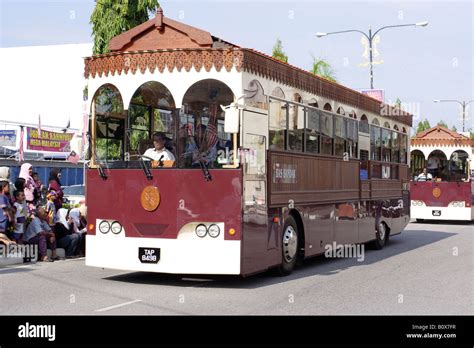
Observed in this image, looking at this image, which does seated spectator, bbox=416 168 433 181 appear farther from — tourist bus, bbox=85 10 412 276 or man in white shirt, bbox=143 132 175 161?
man in white shirt, bbox=143 132 175 161

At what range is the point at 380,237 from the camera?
16.6 metres

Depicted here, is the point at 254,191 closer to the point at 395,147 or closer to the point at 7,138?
the point at 395,147

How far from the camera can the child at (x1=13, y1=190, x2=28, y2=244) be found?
503 inches

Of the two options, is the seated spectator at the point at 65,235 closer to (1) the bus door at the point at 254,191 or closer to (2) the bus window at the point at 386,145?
(1) the bus door at the point at 254,191

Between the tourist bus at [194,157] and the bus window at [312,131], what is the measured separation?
180 mm

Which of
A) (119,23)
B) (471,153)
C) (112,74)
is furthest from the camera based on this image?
(471,153)

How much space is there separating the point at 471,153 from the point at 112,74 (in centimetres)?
1852

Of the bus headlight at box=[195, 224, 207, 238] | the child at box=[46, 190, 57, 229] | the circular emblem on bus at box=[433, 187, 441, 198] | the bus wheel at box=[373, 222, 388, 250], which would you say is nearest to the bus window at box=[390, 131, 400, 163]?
the bus wheel at box=[373, 222, 388, 250]

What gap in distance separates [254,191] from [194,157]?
0.97m

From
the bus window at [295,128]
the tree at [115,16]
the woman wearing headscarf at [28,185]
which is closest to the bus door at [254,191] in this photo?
the bus window at [295,128]

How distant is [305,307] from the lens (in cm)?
874

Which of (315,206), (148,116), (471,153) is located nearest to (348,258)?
(315,206)

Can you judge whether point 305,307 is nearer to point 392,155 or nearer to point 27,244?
point 27,244
